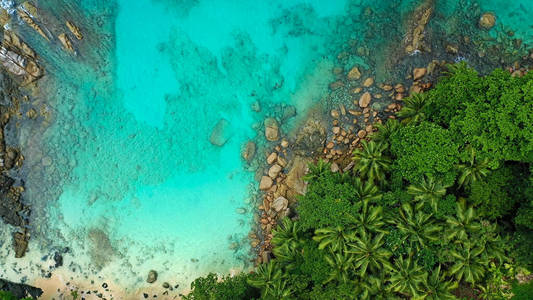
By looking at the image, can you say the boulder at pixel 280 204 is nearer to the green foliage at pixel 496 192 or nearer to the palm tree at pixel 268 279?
the palm tree at pixel 268 279

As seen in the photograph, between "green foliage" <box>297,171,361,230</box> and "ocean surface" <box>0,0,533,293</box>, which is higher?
"ocean surface" <box>0,0,533,293</box>

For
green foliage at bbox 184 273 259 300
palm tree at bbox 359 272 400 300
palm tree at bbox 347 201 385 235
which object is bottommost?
palm tree at bbox 359 272 400 300

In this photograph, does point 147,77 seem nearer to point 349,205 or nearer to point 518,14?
point 349,205

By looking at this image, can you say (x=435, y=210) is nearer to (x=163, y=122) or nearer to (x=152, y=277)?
(x=163, y=122)

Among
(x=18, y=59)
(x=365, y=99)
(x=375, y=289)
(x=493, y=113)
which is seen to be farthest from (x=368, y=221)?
(x=18, y=59)

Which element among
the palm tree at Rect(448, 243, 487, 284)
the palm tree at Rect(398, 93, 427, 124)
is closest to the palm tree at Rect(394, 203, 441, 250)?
the palm tree at Rect(448, 243, 487, 284)

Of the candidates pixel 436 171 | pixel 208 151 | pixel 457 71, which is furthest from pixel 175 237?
pixel 457 71

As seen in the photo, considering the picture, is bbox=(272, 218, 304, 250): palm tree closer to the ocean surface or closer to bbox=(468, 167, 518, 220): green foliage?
the ocean surface
